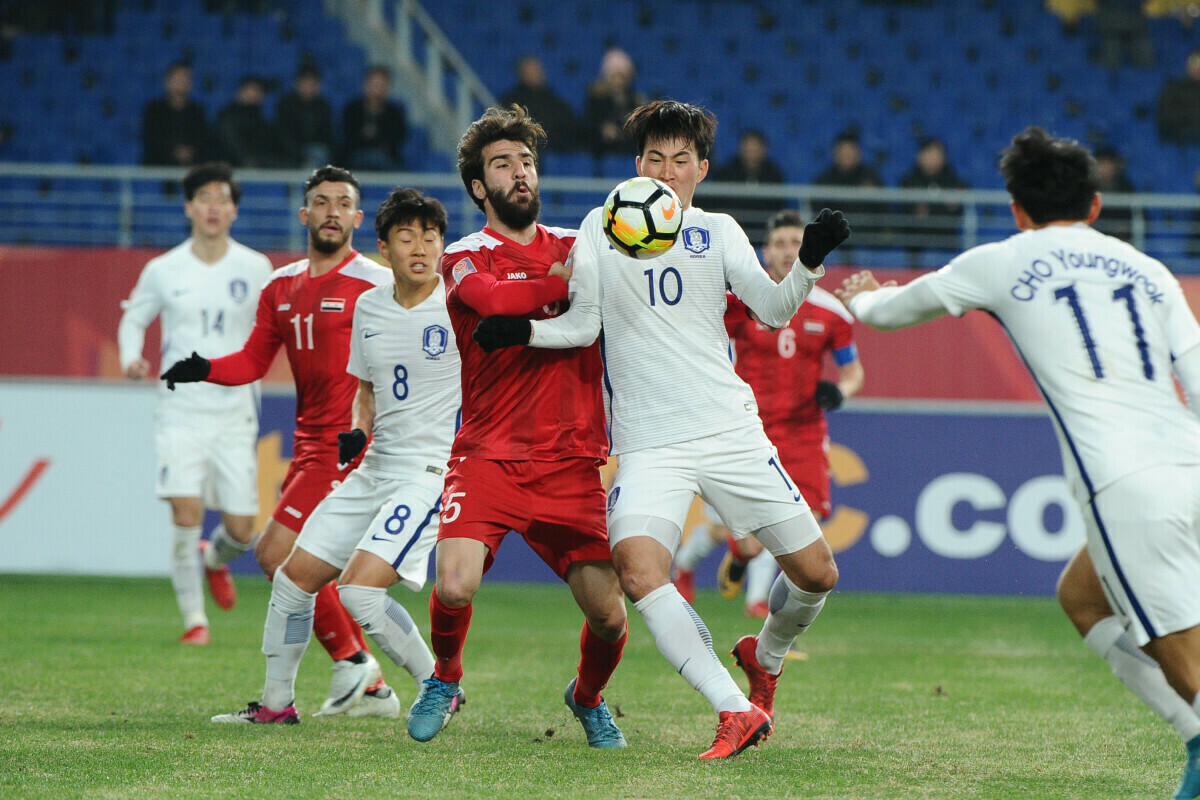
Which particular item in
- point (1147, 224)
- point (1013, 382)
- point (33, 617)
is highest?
point (1147, 224)

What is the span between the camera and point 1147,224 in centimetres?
1563

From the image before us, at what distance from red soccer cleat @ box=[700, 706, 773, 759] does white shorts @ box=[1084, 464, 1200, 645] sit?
135cm

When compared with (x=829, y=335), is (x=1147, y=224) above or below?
above

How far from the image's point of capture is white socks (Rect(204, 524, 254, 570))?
9414 millimetres

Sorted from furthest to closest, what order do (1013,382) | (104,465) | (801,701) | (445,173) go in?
(445,173) → (1013,382) → (104,465) → (801,701)

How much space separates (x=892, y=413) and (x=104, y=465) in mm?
6360

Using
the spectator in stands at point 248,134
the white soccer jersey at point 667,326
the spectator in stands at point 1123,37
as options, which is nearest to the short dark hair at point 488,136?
the white soccer jersey at point 667,326

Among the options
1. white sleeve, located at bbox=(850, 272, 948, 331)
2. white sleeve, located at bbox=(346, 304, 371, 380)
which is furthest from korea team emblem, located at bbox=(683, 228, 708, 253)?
white sleeve, located at bbox=(346, 304, 371, 380)

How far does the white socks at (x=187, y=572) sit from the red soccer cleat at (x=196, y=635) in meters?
0.09

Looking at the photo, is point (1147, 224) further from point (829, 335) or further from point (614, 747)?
point (614, 747)

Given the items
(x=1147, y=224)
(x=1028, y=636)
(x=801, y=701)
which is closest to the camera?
(x=801, y=701)

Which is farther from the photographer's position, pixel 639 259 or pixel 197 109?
pixel 197 109

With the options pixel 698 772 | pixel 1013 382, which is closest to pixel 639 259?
pixel 698 772

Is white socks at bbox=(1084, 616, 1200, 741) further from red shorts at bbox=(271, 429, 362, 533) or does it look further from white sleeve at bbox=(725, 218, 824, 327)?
red shorts at bbox=(271, 429, 362, 533)
